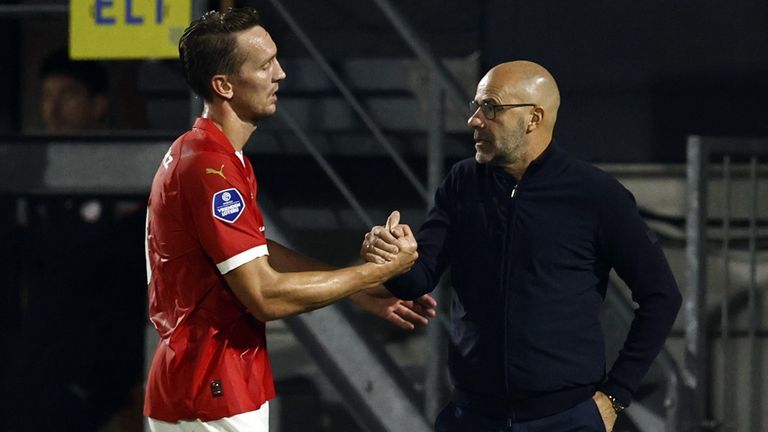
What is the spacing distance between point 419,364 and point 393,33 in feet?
5.47

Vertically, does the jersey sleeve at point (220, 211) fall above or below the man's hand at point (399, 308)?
above

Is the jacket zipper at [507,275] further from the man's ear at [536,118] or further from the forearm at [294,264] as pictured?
the forearm at [294,264]

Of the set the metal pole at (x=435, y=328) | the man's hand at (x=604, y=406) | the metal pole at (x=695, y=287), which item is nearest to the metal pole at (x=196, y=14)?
the metal pole at (x=435, y=328)

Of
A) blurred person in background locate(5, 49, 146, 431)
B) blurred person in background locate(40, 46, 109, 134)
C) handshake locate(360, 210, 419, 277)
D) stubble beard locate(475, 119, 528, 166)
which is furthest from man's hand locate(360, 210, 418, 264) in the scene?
blurred person in background locate(5, 49, 146, 431)

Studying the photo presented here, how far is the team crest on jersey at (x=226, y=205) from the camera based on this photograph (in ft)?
15.0

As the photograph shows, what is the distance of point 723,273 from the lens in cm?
761

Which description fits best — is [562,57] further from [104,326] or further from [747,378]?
[104,326]

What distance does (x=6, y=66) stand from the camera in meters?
8.86

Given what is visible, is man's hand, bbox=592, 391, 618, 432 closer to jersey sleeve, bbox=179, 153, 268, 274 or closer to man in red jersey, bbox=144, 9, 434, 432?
man in red jersey, bbox=144, 9, 434, 432

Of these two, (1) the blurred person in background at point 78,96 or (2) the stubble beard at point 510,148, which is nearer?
(2) the stubble beard at point 510,148

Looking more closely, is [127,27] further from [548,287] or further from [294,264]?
[548,287]

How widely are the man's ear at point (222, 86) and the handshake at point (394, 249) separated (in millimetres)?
622

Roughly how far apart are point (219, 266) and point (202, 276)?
0.28ft

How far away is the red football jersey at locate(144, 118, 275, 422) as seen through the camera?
15.0 feet
